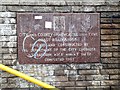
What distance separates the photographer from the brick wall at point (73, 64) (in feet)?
15.3

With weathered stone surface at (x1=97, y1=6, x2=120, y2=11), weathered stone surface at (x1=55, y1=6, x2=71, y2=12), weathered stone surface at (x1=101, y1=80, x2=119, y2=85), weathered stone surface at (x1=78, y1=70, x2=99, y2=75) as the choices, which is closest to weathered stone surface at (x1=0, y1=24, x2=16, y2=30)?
weathered stone surface at (x1=55, y1=6, x2=71, y2=12)

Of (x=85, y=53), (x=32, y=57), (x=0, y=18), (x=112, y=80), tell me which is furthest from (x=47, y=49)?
(x=112, y=80)

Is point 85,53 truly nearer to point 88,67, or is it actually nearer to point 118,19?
point 88,67

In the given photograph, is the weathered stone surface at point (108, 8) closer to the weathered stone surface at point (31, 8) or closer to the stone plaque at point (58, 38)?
the stone plaque at point (58, 38)

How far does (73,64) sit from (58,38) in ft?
1.72

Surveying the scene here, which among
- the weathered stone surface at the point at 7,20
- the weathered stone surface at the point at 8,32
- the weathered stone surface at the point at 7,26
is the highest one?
the weathered stone surface at the point at 7,20

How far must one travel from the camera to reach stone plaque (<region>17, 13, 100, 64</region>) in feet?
15.3

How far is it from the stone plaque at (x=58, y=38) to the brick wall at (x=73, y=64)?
0.29 feet

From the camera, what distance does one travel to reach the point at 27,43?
4.67 m

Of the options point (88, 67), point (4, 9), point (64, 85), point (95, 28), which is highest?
point (4, 9)

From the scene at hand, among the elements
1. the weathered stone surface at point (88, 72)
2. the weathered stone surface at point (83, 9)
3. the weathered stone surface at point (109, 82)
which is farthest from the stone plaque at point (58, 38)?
the weathered stone surface at point (109, 82)

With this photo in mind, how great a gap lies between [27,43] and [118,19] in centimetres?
165

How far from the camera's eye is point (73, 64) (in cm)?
475

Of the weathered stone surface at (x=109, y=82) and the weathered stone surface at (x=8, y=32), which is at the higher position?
the weathered stone surface at (x=8, y=32)
